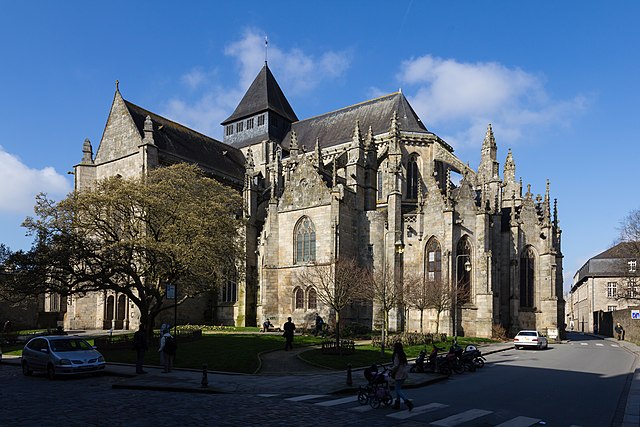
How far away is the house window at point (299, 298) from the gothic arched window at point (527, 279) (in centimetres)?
1691

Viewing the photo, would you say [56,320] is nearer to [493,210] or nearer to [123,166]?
[123,166]

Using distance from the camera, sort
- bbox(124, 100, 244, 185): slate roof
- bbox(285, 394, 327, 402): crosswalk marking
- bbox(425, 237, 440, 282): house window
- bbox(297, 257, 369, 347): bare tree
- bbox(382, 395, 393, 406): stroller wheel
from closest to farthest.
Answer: bbox(382, 395, 393, 406): stroller wheel
bbox(285, 394, 327, 402): crosswalk marking
bbox(297, 257, 369, 347): bare tree
bbox(425, 237, 440, 282): house window
bbox(124, 100, 244, 185): slate roof

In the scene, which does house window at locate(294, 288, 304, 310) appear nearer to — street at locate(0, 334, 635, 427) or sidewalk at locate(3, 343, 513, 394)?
sidewalk at locate(3, 343, 513, 394)

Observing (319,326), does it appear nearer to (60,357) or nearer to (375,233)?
(375,233)

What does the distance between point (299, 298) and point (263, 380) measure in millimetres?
20345

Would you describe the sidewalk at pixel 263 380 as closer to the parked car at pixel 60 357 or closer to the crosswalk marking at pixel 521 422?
the parked car at pixel 60 357

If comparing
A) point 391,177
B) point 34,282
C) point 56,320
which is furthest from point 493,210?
point 56,320

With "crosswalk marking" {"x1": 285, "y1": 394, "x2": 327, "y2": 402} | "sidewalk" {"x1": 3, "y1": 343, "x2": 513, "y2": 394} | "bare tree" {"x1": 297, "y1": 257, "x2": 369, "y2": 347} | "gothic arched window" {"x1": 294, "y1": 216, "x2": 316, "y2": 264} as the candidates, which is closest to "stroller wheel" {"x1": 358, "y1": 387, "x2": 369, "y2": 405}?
"crosswalk marking" {"x1": 285, "y1": 394, "x2": 327, "y2": 402}

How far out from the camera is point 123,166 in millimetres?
41719

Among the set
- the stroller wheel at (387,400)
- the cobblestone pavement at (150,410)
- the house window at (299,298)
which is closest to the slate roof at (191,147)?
the house window at (299,298)

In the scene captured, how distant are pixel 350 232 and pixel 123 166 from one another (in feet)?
66.2

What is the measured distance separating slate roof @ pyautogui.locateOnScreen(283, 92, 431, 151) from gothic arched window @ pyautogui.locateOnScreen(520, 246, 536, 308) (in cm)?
1513

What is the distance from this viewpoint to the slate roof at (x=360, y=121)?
4850 cm

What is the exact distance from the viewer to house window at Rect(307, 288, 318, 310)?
35784 mm
